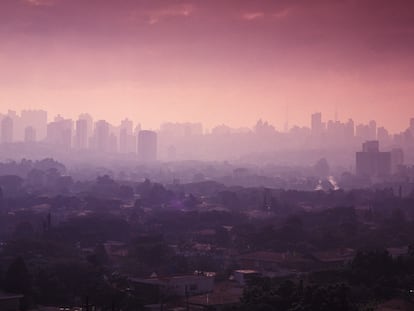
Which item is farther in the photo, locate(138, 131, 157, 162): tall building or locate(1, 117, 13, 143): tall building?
locate(1, 117, 13, 143): tall building

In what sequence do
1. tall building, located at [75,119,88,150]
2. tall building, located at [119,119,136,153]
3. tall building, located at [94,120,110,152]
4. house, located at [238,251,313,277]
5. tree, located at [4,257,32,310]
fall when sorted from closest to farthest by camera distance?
tree, located at [4,257,32,310] < house, located at [238,251,313,277] < tall building, located at [94,120,110,152] < tall building, located at [75,119,88,150] < tall building, located at [119,119,136,153]

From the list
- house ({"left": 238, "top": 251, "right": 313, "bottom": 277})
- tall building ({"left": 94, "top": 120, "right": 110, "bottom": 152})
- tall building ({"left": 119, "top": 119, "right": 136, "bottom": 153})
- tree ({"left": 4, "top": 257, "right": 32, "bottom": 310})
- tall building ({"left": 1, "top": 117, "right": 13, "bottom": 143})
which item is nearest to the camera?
tree ({"left": 4, "top": 257, "right": 32, "bottom": 310})

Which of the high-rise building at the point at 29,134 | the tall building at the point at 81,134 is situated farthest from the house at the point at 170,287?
the tall building at the point at 81,134

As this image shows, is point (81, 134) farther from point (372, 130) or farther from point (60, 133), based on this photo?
point (372, 130)

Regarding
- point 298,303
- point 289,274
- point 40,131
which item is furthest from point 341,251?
point 40,131

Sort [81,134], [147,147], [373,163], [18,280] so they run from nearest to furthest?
[18,280] → [373,163] → [147,147] → [81,134]

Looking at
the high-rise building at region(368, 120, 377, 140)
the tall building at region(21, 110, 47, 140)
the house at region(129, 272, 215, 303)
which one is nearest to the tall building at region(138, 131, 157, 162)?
the tall building at region(21, 110, 47, 140)

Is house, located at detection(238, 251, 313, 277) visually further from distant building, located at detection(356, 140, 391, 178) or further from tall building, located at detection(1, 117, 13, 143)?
tall building, located at detection(1, 117, 13, 143)

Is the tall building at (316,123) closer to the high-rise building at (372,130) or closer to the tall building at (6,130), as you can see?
the high-rise building at (372,130)

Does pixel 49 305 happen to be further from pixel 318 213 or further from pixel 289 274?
pixel 318 213

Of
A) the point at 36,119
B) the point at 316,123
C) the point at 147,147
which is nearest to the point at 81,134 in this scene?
the point at 147,147
